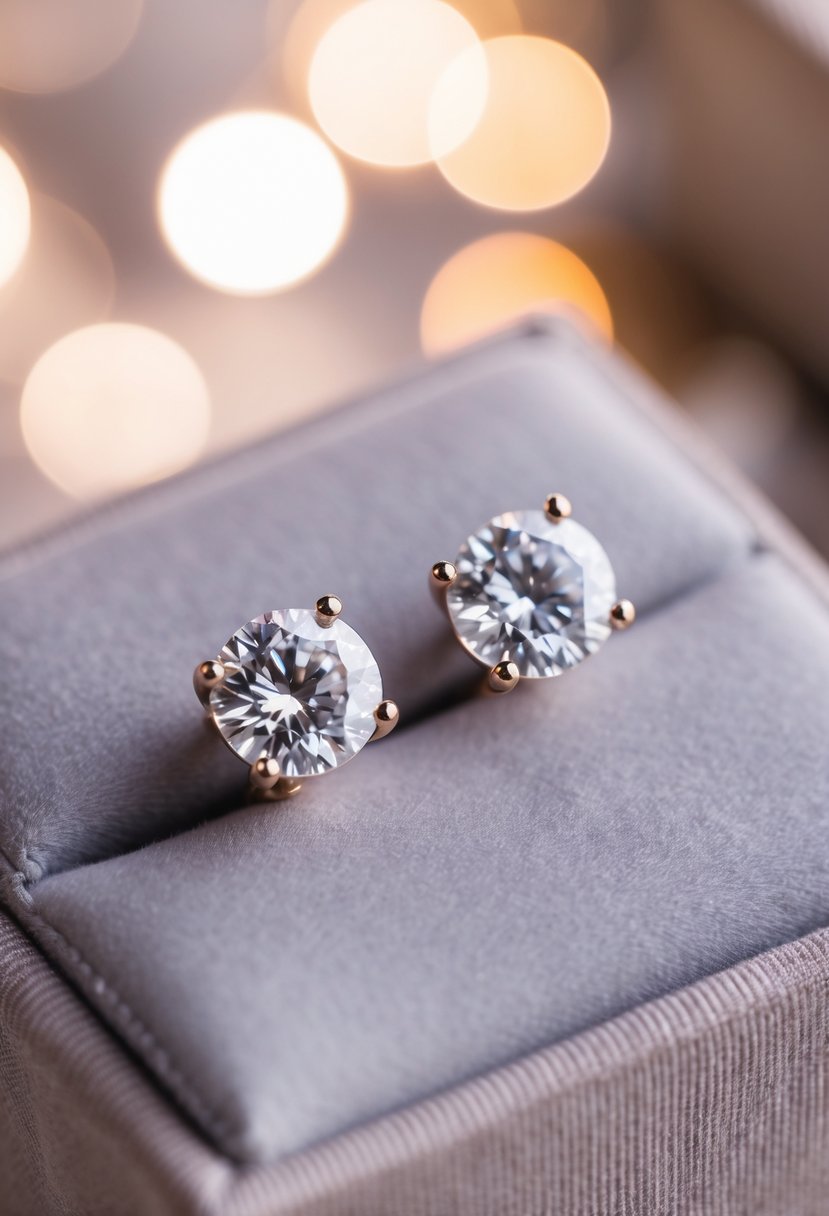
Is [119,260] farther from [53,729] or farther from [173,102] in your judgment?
[53,729]

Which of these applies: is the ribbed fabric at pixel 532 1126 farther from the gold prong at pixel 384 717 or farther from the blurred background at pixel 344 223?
the blurred background at pixel 344 223

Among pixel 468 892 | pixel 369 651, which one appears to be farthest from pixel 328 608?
pixel 468 892

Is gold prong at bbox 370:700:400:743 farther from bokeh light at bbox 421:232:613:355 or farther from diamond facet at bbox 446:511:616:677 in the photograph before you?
bokeh light at bbox 421:232:613:355

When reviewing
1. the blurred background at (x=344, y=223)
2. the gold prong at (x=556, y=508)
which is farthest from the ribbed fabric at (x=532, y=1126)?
the blurred background at (x=344, y=223)

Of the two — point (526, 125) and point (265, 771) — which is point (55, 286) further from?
point (265, 771)

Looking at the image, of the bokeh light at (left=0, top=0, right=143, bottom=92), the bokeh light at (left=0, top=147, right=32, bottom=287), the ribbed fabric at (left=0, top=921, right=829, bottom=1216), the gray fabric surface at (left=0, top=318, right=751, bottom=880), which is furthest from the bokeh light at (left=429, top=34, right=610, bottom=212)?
the ribbed fabric at (left=0, top=921, right=829, bottom=1216)

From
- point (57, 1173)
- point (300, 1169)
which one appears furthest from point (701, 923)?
point (57, 1173)
